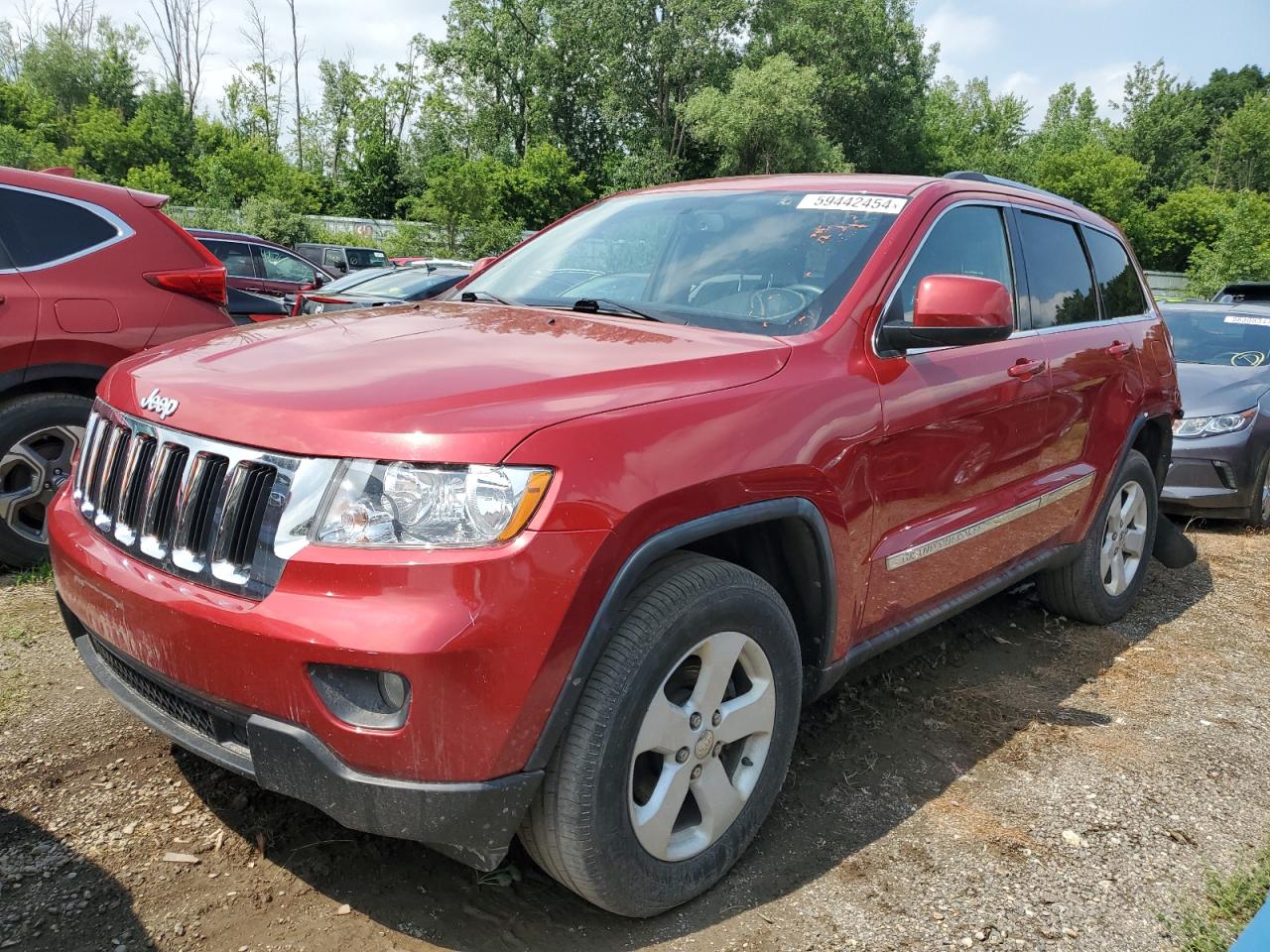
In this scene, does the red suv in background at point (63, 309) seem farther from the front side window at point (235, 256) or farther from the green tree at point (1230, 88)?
the green tree at point (1230, 88)

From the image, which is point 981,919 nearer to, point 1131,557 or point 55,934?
point 55,934

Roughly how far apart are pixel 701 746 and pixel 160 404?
1.49 metres

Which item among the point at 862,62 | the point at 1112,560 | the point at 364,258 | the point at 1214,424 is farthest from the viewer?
the point at 862,62

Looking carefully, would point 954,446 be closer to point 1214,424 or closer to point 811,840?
point 811,840

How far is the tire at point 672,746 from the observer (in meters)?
2.01

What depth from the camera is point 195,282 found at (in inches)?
186

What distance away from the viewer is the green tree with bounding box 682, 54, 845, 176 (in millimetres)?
40219

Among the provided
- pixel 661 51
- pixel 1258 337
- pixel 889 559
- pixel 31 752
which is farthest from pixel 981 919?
pixel 661 51

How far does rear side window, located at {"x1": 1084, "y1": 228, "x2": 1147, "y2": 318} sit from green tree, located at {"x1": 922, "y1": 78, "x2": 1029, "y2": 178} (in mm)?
66990

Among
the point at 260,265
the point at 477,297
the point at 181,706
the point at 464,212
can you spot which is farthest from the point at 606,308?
the point at 464,212

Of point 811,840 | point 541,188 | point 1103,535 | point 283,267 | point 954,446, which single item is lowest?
point 811,840

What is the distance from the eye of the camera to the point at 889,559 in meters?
2.81

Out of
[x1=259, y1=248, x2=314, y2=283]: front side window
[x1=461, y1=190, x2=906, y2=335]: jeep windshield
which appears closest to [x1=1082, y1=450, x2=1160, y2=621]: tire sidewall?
[x1=461, y1=190, x2=906, y2=335]: jeep windshield

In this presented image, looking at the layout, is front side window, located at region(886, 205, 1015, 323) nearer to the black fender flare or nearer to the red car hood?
the red car hood
